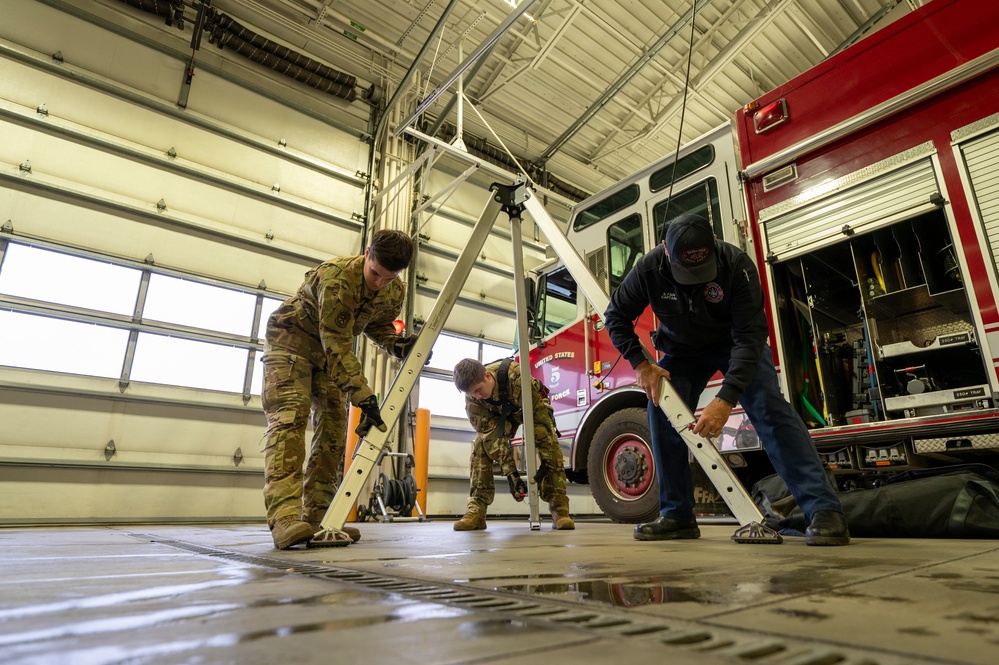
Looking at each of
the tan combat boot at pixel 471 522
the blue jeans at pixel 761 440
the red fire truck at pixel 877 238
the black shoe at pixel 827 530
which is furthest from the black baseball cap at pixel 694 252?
the tan combat boot at pixel 471 522

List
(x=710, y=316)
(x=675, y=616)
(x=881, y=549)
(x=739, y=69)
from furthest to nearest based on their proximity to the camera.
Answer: (x=739, y=69)
(x=710, y=316)
(x=881, y=549)
(x=675, y=616)

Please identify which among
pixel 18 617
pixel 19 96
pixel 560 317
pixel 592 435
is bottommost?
pixel 18 617

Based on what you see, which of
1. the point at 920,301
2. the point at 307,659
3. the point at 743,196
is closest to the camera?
the point at 307,659

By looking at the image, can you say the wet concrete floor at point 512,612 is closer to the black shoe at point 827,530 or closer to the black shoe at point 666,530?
the black shoe at point 827,530

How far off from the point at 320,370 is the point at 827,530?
2.40m

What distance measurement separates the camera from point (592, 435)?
4.96m

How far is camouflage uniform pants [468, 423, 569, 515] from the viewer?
168 inches

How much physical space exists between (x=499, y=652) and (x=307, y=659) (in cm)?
21

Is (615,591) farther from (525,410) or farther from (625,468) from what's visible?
(625,468)

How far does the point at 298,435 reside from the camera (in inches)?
104

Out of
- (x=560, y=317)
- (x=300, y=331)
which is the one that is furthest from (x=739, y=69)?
(x=300, y=331)

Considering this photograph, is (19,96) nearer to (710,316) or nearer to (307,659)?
(710,316)

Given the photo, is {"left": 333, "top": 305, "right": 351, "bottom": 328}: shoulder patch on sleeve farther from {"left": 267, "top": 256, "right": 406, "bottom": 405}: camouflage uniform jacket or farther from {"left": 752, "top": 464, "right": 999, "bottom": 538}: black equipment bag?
{"left": 752, "top": 464, "right": 999, "bottom": 538}: black equipment bag

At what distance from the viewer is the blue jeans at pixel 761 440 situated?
7.48ft
